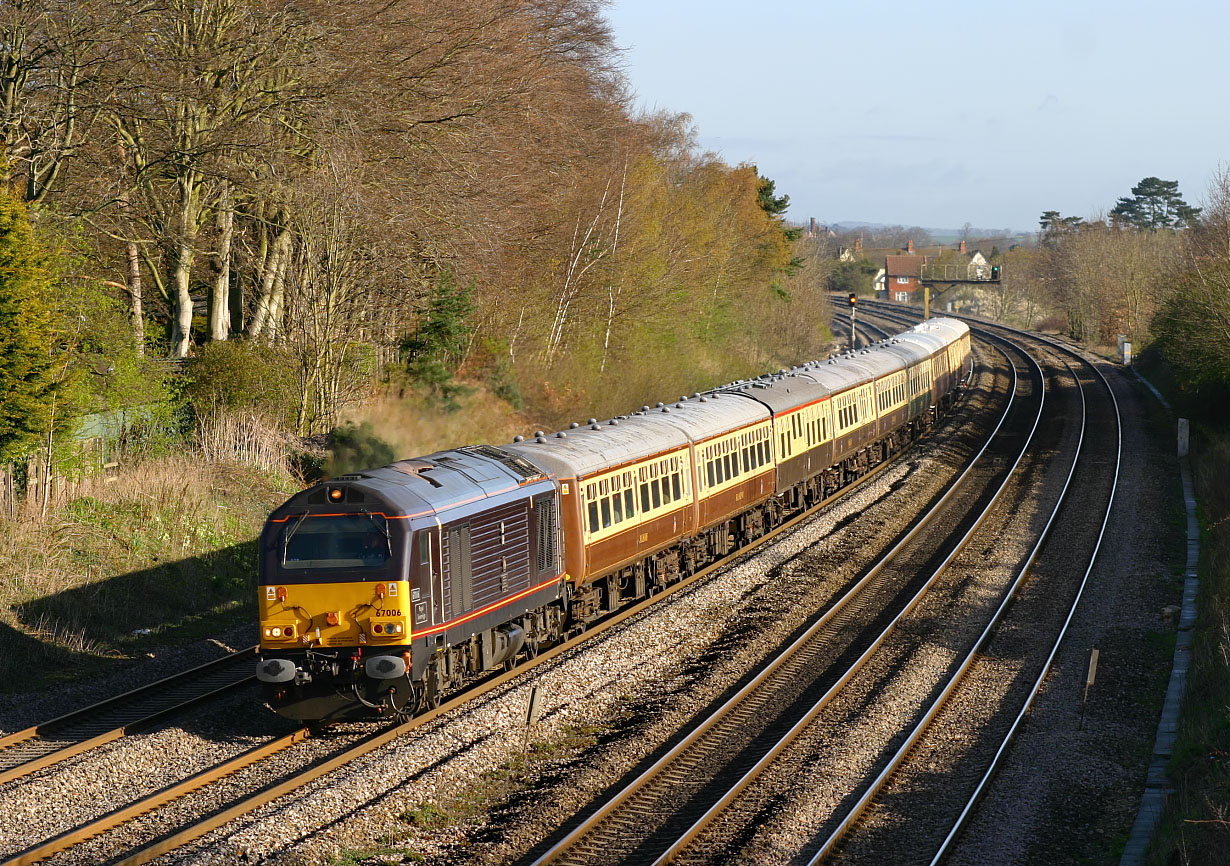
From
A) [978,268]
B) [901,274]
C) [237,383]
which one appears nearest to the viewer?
[237,383]

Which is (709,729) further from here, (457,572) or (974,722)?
(457,572)

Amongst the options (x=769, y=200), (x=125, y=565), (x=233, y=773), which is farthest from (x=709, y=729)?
(x=769, y=200)

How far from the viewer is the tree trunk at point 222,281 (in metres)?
30.2

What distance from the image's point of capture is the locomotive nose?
13.5m

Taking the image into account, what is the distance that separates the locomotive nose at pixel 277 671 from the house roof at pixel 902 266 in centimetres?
13439

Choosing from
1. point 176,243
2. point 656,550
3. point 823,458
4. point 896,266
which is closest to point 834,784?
point 656,550

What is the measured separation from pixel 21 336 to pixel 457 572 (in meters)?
9.66

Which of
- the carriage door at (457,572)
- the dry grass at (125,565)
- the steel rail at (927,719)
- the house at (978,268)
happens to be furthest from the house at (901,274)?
the carriage door at (457,572)

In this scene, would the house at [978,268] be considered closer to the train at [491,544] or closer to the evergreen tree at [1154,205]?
the evergreen tree at [1154,205]

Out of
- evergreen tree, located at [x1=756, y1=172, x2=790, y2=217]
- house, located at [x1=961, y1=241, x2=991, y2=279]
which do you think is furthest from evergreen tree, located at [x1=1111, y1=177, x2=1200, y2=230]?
evergreen tree, located at [x1=756, y1=172, x2=790, y2=217]

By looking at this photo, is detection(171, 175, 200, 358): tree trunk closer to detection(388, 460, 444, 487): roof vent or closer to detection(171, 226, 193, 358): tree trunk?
detection(171, 226, 193, 358): tree trunk

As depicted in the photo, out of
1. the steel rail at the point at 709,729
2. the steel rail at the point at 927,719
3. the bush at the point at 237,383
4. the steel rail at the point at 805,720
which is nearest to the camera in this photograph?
the steel rail at the point at 709,729

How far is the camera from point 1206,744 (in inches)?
556

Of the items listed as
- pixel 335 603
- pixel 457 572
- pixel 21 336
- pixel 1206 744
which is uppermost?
pixel 21 336
